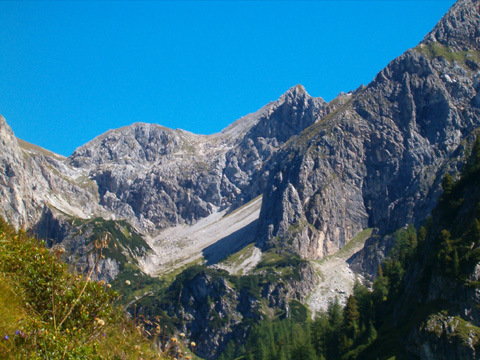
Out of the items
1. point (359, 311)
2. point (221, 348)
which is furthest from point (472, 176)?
point (221, 348)

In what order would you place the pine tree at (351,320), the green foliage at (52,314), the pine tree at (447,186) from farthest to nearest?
the pine tree at (351,320) < the pine tree at (447,186) < the green foliage at (52,314)

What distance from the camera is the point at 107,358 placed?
1037 cm

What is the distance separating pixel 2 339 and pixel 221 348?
188565 millimetres

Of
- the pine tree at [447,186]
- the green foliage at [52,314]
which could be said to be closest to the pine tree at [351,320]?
the pine tree at [447,186]

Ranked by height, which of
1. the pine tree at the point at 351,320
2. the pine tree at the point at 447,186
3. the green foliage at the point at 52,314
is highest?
the green foliage at the point at 52,314

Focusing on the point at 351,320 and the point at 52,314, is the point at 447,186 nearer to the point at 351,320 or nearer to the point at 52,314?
the point at 351,320

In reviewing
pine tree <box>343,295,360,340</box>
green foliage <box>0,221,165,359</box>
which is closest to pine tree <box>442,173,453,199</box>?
pine tree <box>343,295,360,340</box>

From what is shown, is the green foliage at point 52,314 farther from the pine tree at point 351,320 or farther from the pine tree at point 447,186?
the pine tree at point 447,186

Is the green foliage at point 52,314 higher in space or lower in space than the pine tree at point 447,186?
higher

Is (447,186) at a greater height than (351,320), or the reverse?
(447,186)

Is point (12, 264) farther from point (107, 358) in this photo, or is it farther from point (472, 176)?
point (472, 176)

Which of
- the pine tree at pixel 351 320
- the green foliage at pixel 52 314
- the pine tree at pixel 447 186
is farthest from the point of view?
the pine tree at pixel 351 320

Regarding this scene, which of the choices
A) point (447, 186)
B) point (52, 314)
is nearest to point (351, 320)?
point (447, 186)

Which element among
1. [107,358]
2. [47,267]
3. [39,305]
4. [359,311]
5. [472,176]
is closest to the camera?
[107,358]
